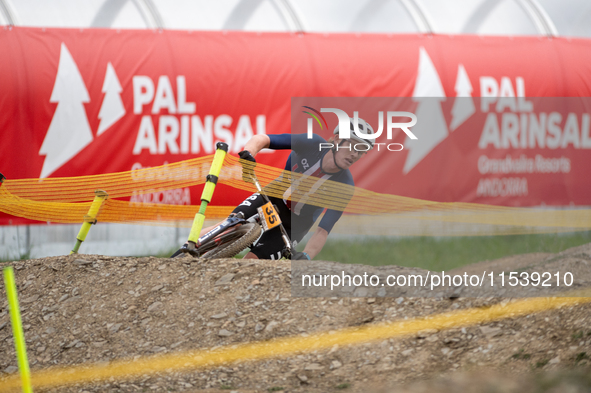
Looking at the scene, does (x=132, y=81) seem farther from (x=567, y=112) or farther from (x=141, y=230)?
(x=567, y=112)

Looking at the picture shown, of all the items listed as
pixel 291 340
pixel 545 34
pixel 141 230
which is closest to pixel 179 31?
pixel 141 230

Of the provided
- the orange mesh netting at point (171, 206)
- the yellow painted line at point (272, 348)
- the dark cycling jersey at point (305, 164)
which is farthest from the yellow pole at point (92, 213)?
the yellow painted line at point (272, 348)

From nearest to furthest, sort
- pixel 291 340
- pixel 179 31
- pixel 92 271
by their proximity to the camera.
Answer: pixel 291 340 < pixel 92 271 < pixel 179 31

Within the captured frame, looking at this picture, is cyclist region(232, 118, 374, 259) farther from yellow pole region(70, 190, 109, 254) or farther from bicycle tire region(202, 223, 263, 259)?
yellow pole region(70, 190, 109, 254)

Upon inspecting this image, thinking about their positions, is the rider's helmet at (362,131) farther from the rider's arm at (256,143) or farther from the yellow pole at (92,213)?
the yellow pole at (92,213)

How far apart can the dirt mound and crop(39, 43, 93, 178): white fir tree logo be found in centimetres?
252

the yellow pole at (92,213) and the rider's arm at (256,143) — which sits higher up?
the rider's arm at (256,143)

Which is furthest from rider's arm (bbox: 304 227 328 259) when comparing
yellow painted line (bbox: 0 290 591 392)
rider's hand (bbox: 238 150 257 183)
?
yellow painted line (bbox: 0 290 591 392)

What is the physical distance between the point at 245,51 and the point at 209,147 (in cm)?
162

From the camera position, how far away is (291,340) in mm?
4500

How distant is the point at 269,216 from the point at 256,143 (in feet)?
2.92

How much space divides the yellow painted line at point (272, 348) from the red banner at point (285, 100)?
3960 millimetres

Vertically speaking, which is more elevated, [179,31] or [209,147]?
[179,31]

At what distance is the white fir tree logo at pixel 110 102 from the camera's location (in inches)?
322
